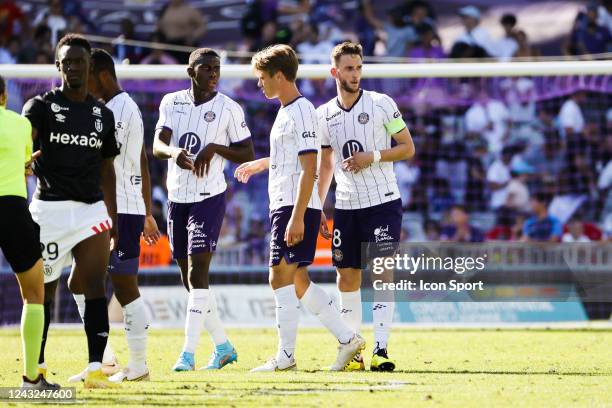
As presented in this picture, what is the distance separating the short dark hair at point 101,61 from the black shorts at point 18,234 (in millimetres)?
1858

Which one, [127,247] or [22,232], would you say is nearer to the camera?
[22,232]

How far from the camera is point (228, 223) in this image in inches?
760

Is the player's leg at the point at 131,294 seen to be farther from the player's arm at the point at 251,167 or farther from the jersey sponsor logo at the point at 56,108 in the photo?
the jersey sponsor logo at the point at 56,108

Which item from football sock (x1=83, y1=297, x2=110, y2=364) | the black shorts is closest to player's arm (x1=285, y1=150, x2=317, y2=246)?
football sock (x1=83, y1=297, x2=110, y2=364)

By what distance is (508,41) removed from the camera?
21.4m

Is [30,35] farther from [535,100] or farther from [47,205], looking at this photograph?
[47,205]

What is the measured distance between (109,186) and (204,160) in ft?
5.45

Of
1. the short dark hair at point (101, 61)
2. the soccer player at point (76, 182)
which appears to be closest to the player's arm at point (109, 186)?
the soccer player at point (76, 182)

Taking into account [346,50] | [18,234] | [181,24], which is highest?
[181,24]

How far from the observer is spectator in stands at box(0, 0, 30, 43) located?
22.5m

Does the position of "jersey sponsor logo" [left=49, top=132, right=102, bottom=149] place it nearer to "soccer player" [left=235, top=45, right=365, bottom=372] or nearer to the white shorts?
the white shorts

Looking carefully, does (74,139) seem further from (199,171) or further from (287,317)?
(287,317)

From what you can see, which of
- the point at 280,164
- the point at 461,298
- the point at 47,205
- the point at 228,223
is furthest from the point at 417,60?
the point at 47,205

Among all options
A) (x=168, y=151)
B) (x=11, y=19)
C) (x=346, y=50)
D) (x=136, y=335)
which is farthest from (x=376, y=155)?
(x=11, y=19)
